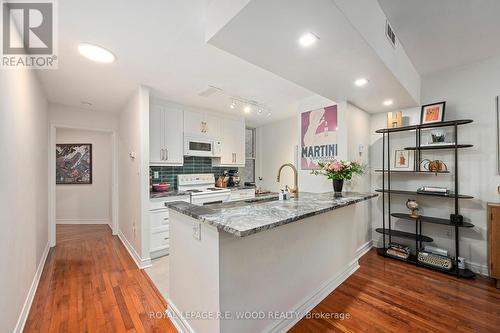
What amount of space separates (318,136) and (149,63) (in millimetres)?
2398

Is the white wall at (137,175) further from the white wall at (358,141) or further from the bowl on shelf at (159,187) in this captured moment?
the white wall at (358,141)

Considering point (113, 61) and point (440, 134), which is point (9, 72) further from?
point (440, 134)

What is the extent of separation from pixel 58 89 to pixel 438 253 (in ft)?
18.5

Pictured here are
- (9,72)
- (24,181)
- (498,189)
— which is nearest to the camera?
(9,72)

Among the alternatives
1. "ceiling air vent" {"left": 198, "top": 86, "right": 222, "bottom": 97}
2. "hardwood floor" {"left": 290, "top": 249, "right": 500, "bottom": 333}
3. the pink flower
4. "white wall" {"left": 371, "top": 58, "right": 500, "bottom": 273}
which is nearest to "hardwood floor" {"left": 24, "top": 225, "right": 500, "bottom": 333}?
"hardwood floor" {"left": 290, "top": 249, "right": 500, "bottom": 333}

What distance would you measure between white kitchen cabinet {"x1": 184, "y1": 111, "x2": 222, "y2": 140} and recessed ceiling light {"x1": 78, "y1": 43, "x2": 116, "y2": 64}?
1.70 meters

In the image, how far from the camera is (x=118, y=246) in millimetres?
3561

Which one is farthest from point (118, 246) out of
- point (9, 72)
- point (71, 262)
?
point (9, 72)

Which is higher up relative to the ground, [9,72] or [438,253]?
[9,72]

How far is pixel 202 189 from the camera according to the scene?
13.1 feet

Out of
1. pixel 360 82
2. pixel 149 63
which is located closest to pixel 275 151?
pixel 360 82

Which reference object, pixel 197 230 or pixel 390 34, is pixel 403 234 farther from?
pixel 197 230

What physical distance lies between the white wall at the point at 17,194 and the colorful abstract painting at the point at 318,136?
10.5 ft

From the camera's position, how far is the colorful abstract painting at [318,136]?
9.78ft
